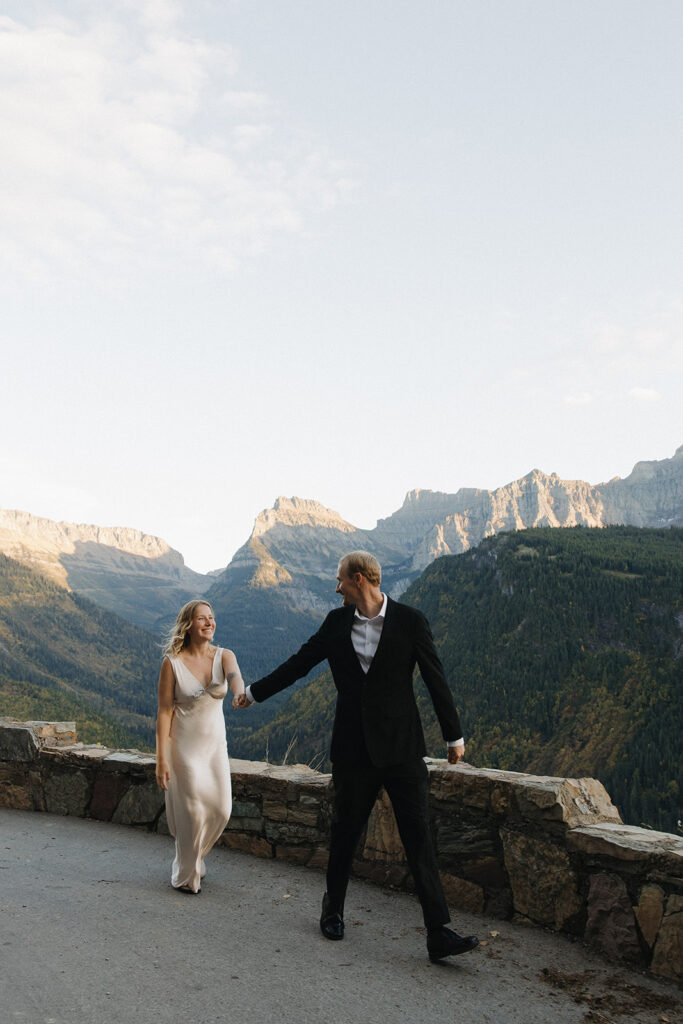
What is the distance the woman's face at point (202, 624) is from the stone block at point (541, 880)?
2.41 metres

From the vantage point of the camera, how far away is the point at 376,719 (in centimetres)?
456

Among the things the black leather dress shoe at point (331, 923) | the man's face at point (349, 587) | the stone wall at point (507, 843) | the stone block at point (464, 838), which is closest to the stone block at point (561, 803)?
the stone wall at point (507, 843)

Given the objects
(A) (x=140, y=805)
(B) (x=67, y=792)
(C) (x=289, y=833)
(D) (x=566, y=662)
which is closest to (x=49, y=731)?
(B) (x=67, y=792)

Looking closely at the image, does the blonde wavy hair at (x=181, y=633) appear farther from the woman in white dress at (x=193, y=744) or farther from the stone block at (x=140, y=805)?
the stone block at (x=140, y=805)

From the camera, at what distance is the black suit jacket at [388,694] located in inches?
179

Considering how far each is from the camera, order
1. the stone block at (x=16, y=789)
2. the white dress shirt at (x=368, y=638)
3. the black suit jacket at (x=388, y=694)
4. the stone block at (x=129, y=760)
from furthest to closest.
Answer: the stone block at (x=16, y=789) < the stone block at (x=129, y=760) < the white dress shirt at (x=368, y=638) < the black suit jacket at (x=388, y=694)

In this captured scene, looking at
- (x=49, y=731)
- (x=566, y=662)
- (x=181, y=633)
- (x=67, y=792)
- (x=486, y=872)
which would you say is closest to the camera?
(x=486, y=872)

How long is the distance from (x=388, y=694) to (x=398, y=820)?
70 centimetres

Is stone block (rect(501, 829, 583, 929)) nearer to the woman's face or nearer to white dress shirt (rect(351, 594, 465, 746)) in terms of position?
white dress shirt (rect(351, 594, 465, 746))

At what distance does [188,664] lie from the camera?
18.9 ft

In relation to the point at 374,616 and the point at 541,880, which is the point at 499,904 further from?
the point at 374,616

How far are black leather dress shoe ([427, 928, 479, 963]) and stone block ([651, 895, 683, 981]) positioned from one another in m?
Result: 0.96

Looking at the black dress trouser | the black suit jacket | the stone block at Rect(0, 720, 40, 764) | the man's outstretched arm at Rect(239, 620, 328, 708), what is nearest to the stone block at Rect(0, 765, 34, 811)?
the stone block at Rect(0, 720, 40, 764)

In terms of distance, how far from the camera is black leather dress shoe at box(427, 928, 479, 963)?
429 cm
